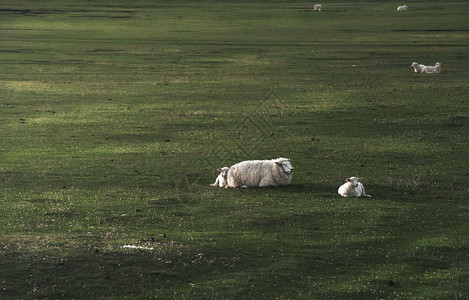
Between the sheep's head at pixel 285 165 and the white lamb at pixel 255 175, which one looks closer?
the sheep's head at pixel 285 165

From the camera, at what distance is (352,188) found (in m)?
18.3

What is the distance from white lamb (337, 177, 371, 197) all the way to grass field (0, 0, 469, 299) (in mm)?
318

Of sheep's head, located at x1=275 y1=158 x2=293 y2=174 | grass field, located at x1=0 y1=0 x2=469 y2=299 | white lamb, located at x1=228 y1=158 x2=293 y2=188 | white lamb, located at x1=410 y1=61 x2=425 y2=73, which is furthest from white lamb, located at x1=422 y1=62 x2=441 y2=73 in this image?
sheep's head, located at x1=275 y1=158 x2=293 y2=174

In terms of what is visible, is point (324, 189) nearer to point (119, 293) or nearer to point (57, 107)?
point (119, 293)

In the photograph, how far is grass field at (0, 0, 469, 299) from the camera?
13.6 metres

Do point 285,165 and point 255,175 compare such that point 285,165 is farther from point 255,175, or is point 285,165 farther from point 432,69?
point 432,69

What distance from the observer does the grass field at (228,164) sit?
1356cm

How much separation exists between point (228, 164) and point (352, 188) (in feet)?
16.4

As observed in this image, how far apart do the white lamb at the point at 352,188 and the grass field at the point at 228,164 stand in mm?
318

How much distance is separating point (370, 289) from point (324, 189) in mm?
6517

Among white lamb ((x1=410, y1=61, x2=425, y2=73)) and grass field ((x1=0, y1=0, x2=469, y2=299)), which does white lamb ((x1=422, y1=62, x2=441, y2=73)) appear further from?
grass field ((x1=0, y1=0, x2=469, y2=299))

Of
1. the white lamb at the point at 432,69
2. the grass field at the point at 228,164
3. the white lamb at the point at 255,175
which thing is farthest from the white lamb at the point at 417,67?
the white lamb at the point at 255,175

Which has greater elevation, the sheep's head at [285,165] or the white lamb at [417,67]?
the white lamb at [417,67]

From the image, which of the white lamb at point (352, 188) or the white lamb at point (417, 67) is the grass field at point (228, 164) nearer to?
the white lamb at point (352, 188)
